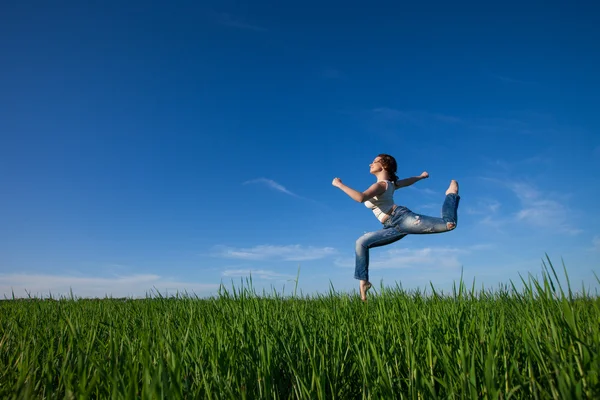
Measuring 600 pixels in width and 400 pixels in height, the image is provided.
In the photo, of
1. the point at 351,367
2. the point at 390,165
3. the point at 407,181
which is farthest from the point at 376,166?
the point at 351,367

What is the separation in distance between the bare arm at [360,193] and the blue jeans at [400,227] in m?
0.44

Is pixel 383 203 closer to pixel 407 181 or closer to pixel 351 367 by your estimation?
pixel 407 181

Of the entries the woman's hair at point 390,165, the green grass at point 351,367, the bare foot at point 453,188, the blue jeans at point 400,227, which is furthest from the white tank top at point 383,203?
the green grass at point 351,367

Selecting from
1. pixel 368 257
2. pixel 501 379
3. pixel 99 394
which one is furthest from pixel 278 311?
pixel 368 257

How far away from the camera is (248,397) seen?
6.14ft

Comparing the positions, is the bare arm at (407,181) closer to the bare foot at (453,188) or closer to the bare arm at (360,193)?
the bare arm at (360,193)

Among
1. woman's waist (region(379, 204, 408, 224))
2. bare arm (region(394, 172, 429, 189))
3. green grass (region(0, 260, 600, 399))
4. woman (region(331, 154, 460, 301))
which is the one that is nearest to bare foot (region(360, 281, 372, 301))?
woman (region(331, 154, 460, 301))

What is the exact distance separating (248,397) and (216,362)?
9.2 inches

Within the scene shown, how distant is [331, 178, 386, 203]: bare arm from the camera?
20.2 feet

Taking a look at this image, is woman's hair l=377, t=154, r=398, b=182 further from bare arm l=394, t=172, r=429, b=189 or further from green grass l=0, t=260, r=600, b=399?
green grass l=0, t=260, r=600, b=399

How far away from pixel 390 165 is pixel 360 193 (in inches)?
44.2

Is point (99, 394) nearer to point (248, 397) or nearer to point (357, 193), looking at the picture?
point (248, 397)

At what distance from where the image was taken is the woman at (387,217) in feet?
20.3

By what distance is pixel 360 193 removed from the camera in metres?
6.21
